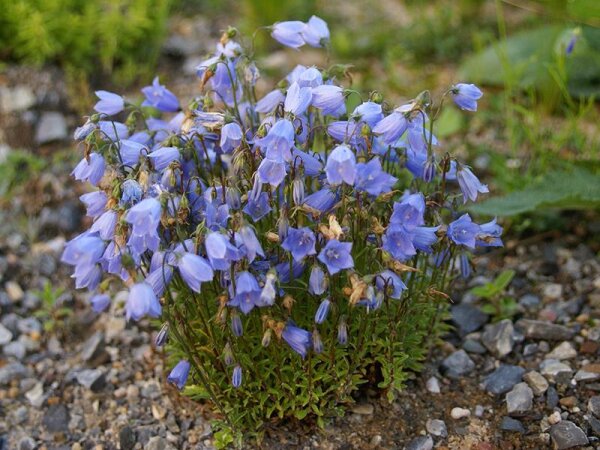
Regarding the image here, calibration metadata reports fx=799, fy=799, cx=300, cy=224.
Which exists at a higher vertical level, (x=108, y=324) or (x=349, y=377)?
(x=349, y=377)

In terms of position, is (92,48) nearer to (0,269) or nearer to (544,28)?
(0,269)

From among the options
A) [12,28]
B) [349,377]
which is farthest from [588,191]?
[12,28]

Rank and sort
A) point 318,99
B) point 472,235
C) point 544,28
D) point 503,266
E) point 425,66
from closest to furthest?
point 318,99 → point 472,235 → point 503,266 → point 544,28 → point 425,66

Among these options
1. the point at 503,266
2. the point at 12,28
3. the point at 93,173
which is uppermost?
the point at 93,173

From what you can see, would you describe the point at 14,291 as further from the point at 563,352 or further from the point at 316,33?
the point at 563,352

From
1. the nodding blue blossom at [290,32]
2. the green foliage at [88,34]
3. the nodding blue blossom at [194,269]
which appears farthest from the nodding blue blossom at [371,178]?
the green foliage at [88,34]

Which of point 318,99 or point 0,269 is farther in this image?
point 0,269
